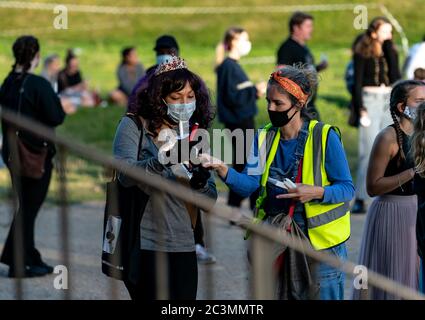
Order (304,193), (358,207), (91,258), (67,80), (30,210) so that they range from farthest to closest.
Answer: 1. (67,80)
2. (358,207)
3. (91,258)
4. (30,210)
5. (304,193)

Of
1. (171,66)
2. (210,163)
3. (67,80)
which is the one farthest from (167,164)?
(67,80)

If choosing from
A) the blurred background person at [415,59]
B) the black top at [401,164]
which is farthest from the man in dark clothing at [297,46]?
the black top at [401,164]

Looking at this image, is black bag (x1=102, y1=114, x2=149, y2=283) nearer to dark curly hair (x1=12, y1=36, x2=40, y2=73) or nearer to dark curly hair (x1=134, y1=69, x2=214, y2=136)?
dark curly hair (x1=134, y1=69, x2=214, y2=136)

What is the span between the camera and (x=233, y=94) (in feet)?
36.5

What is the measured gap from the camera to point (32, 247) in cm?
916

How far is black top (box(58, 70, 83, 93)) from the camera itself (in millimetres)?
20484

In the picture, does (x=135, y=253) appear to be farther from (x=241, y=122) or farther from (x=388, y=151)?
(x=241, y=122)

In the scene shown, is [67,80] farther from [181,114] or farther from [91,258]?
[181,114]

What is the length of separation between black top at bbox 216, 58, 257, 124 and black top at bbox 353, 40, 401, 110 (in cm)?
127

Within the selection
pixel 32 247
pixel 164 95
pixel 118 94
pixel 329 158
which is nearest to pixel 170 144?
pixel 164 95

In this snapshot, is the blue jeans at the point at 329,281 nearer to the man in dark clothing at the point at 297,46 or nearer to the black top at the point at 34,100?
the black top at the point at 34,100

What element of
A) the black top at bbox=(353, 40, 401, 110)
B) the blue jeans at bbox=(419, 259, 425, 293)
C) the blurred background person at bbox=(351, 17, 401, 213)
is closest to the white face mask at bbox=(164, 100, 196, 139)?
the blue jeans at bbox=(419, 259, 425, 293)

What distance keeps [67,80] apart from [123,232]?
1521 centimetres

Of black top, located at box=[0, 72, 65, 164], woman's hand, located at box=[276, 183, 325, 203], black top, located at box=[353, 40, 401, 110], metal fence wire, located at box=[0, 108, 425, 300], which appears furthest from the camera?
black top, located at box=[353, 40, 401, 110]
